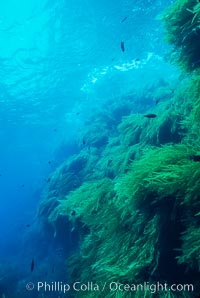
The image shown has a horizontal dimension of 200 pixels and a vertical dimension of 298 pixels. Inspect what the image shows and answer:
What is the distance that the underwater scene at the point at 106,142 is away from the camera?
4.18 meters

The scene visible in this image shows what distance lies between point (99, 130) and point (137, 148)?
474 inches

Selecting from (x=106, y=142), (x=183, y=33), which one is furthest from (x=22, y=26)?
(x=183, y=33)

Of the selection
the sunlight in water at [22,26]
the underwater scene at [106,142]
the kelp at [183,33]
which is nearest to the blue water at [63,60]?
the sunlight in water at [22,26]

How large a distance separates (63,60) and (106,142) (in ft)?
44.2

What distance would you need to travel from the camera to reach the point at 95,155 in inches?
648

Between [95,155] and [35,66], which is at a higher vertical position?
[35,66]

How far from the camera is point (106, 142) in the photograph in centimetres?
1850

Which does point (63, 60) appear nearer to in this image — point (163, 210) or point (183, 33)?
point (183, 33)

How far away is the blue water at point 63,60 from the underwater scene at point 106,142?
137 mm

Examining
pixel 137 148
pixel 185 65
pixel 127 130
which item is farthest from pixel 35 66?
pixel 185 65

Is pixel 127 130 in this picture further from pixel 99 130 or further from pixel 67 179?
pixel 99 130

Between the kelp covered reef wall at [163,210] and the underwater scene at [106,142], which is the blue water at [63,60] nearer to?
the underwater scene at [106,142]

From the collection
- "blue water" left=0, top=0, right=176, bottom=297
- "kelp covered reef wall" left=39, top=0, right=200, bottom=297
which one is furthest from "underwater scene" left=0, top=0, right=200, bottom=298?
"blue water" left=0, top=0, right=176, bottom=297

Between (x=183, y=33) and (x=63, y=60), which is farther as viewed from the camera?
(x=63, y=60)
